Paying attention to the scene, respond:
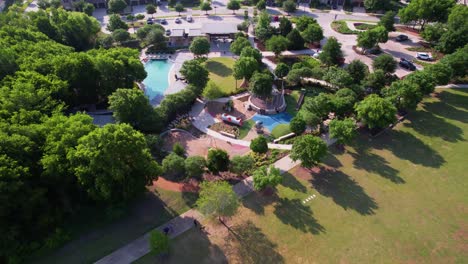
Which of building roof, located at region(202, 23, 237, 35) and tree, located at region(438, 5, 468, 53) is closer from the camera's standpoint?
tree, located at region(438, 5, 468, 53)

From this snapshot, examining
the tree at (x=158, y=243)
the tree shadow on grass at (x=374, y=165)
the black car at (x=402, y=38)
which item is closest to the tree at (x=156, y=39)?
the tree shadow on grass at (x=374, y=165)

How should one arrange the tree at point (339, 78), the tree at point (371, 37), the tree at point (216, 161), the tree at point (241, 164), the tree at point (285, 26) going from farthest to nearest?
the tree at point (285, 26) < the tree at point (371, 37) < the tree at point (339, 78) < the tree at point (216, 161) < the tree at point (241, 164)

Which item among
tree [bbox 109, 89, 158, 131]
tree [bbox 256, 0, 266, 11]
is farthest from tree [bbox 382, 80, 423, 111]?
tree [bbox 256, 0, 266, 11]

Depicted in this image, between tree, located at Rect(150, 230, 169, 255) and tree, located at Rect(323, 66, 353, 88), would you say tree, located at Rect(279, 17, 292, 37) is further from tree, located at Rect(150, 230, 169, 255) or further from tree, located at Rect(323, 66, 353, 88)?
tree, located at Rect(150, 230, 169, 255)

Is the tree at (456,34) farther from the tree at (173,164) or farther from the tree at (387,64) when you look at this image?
the tree at (173,164)

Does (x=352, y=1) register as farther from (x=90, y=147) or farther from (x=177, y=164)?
(x=90, y=147)
